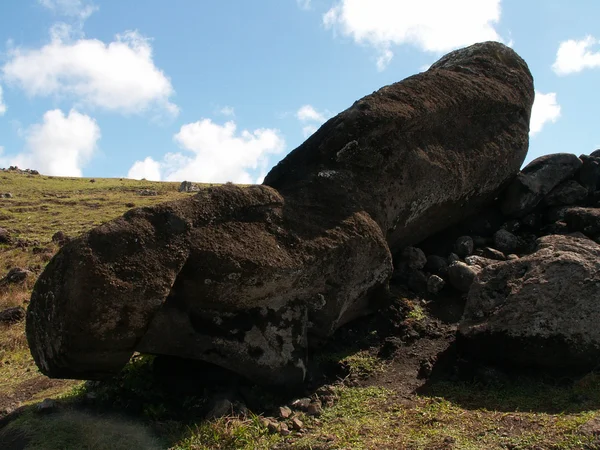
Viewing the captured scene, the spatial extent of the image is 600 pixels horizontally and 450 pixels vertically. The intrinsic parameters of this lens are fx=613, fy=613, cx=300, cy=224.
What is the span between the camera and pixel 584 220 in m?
9.50

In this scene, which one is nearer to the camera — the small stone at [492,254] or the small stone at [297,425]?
the small stone at [297,425]

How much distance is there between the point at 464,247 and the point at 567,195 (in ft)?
7.76

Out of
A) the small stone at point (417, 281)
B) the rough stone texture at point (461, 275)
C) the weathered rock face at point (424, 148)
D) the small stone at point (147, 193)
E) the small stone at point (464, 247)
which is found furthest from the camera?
the small stone at point (147, 193)

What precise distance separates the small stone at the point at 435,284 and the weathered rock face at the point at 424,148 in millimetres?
792

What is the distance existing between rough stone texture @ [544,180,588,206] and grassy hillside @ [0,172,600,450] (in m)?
3.47

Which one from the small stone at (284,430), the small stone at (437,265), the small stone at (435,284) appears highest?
the small stone at (437,265)

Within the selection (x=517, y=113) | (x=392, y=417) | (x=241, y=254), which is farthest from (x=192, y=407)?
(x=517, y=113)

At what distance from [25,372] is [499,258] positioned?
7.53 m

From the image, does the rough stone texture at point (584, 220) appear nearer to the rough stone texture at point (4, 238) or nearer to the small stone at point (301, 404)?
the small stone at point (301, 404)

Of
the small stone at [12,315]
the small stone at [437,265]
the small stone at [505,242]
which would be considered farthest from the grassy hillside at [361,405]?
the small stone at [12,315]

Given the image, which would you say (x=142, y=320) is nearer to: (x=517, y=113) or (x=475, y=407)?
(x=475, y=407)

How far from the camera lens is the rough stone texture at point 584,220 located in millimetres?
9344

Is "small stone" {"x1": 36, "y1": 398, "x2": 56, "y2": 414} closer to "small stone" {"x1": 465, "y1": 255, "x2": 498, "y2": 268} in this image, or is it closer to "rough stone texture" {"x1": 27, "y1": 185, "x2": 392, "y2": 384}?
"rough stone texture" {"x1": 27, "y1": 185, "x2": 392, "y2": 384}

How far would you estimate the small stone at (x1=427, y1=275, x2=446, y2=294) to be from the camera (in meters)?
9.15
